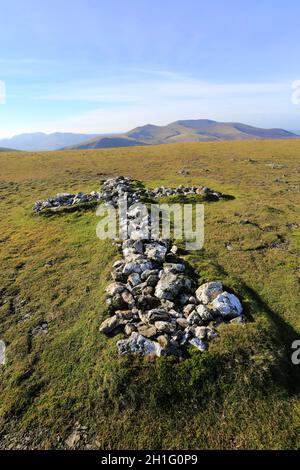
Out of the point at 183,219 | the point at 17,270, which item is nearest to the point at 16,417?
the point at 17,270

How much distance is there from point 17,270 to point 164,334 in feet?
35.4

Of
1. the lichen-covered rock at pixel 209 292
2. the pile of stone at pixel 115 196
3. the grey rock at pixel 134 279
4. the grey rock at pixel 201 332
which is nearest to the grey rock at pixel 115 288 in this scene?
the grey rock at pixel 134 279

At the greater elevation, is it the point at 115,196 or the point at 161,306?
the point at 115,196

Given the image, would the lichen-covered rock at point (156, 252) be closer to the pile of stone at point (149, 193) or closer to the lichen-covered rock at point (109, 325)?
the lichen-covered rock at point (109, 325)

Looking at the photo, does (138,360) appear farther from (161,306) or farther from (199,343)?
(161,306)

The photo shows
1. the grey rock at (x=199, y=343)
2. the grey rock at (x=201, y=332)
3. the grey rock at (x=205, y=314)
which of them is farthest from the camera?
the grey rock at (x=205, y=314)

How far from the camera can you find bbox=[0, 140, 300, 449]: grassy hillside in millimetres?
8688

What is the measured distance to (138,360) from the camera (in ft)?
33.6

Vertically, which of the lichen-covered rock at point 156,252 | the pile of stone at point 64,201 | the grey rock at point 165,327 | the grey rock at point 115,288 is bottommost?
the grey rock at point 165,327

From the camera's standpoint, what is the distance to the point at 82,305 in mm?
13766

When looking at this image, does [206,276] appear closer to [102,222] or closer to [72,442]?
[72,442]

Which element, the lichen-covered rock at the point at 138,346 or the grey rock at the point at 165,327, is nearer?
the lichen-covered rock at the point at 138,346

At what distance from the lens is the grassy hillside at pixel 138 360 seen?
28.5 ft

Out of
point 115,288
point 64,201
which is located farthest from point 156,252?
point 64,201
